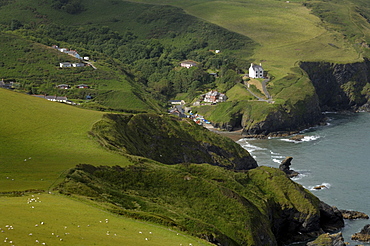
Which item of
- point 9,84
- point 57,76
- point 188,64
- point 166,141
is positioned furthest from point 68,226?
point 188,64

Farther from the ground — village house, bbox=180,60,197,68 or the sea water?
the sea water

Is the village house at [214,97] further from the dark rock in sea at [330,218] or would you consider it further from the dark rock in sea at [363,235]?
the dark rock in sea at [363,235]

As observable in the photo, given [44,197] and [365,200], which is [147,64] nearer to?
[365,200]

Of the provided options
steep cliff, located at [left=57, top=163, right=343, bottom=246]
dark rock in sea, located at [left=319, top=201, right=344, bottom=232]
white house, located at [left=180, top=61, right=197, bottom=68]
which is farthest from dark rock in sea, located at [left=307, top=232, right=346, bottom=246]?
white house, located at [left=180, top=61, right=197, bottom=68]

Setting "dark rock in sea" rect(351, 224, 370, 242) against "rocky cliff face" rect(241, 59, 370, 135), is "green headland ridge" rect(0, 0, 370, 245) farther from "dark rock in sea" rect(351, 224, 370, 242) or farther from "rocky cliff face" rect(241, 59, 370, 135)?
"rocky cliff face" rect(241, 59, 370, 135)

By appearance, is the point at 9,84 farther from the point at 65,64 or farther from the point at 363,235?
the point at 363,235

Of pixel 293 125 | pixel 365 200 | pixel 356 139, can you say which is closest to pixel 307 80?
pixel 293 125
